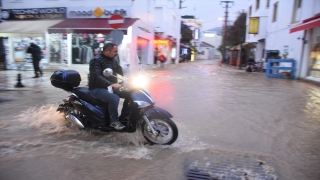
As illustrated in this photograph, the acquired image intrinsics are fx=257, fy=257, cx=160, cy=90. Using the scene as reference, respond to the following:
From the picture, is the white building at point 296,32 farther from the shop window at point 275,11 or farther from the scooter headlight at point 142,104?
the scooter headlight at point 142,104

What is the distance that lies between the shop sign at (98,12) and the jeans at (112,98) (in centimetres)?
1364

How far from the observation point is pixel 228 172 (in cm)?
329

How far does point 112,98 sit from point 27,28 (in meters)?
15.5

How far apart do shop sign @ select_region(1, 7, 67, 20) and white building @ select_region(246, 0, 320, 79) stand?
1461 cm

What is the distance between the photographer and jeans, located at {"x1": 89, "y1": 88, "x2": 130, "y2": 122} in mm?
4035

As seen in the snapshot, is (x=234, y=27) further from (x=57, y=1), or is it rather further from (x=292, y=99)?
(x=292, y=99)

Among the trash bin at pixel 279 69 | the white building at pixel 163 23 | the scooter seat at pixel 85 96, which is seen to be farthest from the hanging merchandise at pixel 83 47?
the scooter seat at pixel 85 96

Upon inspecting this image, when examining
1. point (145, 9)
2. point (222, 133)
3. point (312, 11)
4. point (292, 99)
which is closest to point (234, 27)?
point (145, 9)

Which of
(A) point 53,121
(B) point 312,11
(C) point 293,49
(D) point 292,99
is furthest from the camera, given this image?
(C) point 293,49

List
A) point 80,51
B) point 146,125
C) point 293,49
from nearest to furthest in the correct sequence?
1. point 146,125
2. point 293,49
3. point 80,51

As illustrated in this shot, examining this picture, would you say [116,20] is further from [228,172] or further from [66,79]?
[228,172]

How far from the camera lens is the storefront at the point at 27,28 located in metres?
16.8

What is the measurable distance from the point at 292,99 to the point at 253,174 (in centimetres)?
604

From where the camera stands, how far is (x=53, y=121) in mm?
5184
